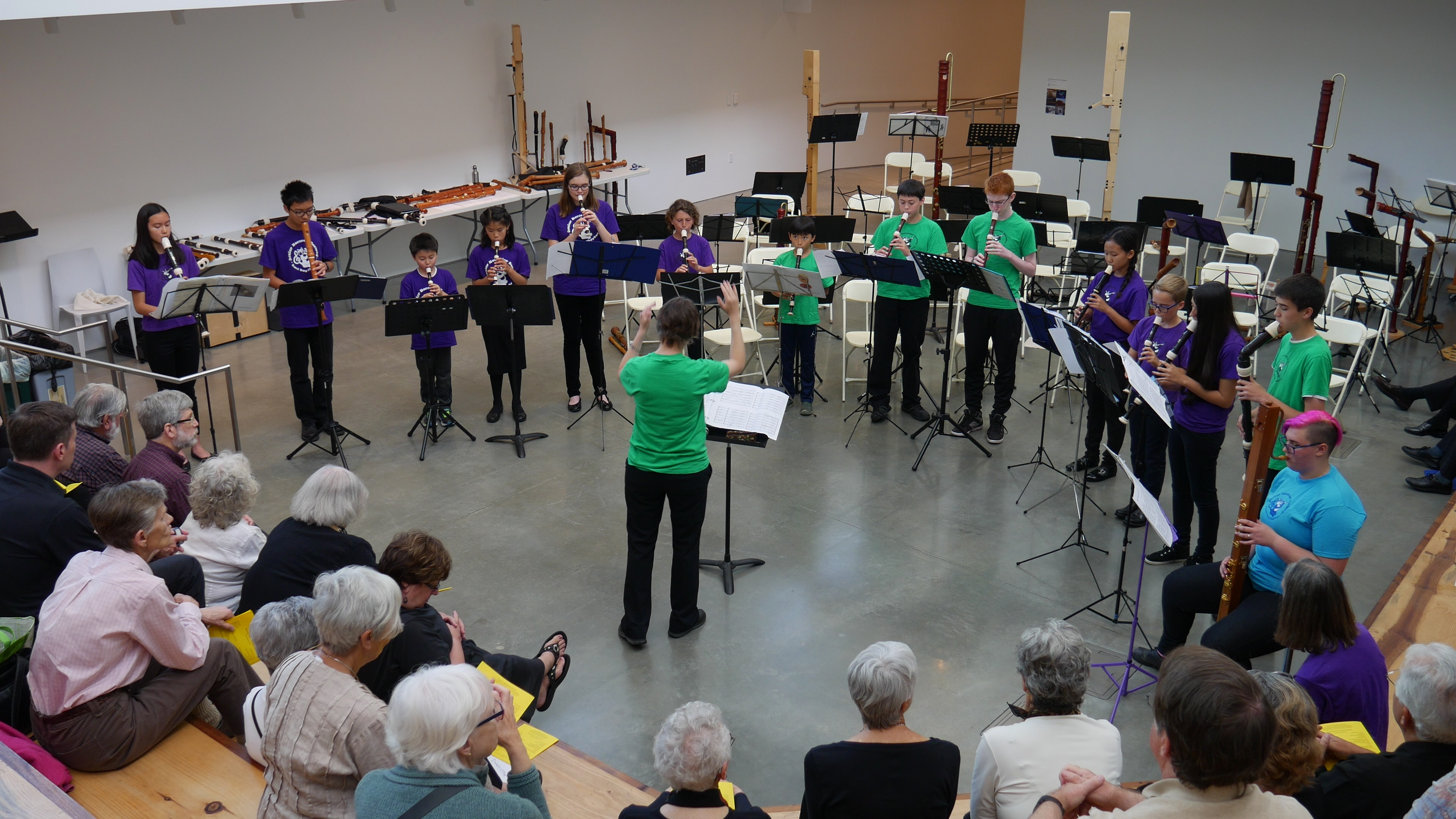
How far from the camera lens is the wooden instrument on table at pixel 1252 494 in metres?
3.80

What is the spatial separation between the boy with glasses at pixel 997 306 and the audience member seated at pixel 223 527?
4353 millimetres

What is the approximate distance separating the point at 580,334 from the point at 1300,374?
4.59 m

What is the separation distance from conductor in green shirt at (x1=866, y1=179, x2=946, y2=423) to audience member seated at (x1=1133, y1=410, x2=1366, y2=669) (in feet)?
10.1

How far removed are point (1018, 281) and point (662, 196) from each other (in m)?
8.28

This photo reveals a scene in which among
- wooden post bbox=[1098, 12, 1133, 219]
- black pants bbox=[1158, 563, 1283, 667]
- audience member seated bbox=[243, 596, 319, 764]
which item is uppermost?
wooden post bbox=[1098, 12, 1133, 219]

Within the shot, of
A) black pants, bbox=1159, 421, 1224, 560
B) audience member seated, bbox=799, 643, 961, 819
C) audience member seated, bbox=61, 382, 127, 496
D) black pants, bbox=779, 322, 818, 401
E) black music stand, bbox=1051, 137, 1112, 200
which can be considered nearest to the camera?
audience member seated, bbox=799, 643, 961, 819

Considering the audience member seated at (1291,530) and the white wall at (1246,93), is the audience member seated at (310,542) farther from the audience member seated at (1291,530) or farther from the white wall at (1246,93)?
the white wall at (1246,93)

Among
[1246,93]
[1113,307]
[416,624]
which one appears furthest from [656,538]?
[1246,93]

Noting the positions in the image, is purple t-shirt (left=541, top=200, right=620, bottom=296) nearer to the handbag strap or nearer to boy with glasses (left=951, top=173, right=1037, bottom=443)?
boy with glasses (left=951, top=173, right=1037, bottom=443)

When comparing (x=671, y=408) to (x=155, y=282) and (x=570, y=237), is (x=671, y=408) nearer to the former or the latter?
(x=570, y=237)

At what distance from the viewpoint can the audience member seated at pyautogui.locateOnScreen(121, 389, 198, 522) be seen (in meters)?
4.59

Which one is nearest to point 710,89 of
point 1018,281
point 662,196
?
point 662,196

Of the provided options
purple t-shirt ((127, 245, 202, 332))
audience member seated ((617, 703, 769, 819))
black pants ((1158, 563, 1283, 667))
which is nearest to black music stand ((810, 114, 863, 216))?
purple t-shirt ((127, 245, 202, 332))

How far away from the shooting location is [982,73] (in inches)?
756
